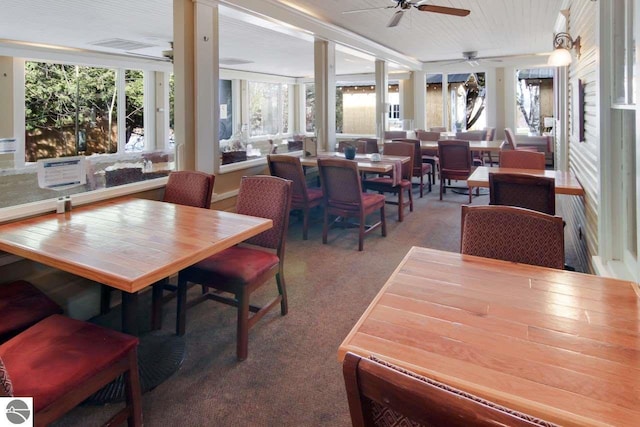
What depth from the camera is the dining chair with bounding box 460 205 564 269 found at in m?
1.67

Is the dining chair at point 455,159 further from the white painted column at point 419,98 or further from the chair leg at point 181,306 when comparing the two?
the white painted column at point 419,98

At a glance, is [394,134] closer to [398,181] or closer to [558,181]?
[398,181]

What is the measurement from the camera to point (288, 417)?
6.04 feet

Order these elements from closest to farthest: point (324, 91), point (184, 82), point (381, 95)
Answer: point (184, 82) → point (324, 91) → point (381, 95)

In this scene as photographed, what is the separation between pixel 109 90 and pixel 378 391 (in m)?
8.36

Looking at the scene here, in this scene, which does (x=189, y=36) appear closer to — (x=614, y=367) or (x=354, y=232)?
(x=354, y=232)

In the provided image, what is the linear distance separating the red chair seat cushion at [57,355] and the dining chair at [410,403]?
1.12 meters

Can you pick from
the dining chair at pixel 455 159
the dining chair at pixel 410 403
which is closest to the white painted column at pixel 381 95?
the dining chair at pixel 455 159

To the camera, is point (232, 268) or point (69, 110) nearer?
point (232, 268)

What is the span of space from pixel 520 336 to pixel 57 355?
156cm

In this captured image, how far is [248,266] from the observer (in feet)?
7.87

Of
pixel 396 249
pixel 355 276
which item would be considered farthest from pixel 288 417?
pixel 396 249

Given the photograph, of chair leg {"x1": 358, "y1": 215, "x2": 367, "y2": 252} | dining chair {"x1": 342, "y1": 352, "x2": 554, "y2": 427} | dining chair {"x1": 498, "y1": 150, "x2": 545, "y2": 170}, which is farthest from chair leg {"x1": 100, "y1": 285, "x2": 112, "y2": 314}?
dining chair {"x1": 498, "y1": 150, "x2": 545, "y2": 170}

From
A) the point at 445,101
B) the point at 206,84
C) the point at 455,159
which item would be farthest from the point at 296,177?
the point at 445,101
